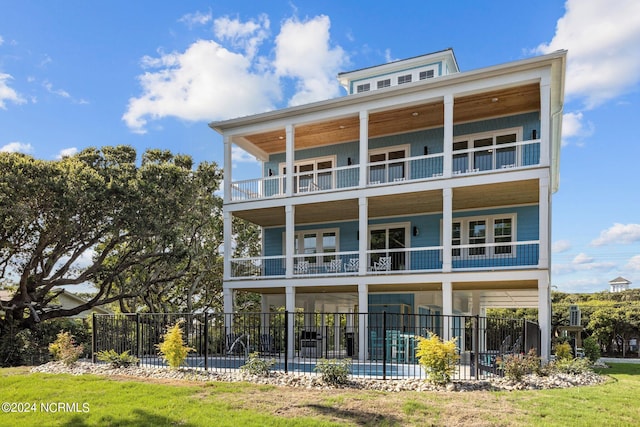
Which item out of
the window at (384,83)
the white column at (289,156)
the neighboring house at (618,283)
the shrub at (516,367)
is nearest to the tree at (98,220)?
the white column at (289,156)

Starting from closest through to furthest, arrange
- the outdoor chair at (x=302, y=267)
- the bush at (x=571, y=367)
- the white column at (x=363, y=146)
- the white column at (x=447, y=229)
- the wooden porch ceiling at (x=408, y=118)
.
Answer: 1. the bush at (x=571, y=367)
2. the white column at (x=447, y=229)
3. the wooden porch ceiling at (x=408, y=118)
4. the white column at (x=363, y=146)
5. the outdoor chair at (x=302, y=267)

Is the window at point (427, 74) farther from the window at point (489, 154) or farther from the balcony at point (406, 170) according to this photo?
A: the balcony at point (406, 170)

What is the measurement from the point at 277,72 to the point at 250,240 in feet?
46.3

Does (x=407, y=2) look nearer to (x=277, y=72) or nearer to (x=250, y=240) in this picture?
(x=277, y=72)

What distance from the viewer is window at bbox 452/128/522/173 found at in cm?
1759

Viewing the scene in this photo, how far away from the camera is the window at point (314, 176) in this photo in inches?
816

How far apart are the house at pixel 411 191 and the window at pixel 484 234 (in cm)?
4

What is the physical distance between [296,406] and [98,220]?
14.6 meters

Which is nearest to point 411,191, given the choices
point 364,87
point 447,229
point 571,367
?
point 447,229

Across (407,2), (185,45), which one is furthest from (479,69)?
(185,45)

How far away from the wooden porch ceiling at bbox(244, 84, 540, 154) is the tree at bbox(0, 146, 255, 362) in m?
4.77

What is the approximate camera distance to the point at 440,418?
737 cm

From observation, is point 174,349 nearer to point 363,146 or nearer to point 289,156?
point 289,156

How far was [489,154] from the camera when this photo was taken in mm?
18078
